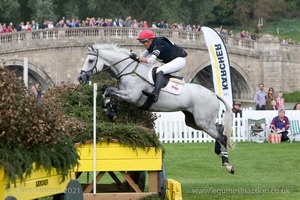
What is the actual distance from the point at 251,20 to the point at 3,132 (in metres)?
77.8

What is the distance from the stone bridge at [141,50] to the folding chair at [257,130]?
19782 millimetres

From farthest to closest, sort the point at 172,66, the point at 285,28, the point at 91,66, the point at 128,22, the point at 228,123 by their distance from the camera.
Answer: the point at 285,28 < the point at 128,22 < the point at 228,123 < the point at 172,66 < the point at 91,66

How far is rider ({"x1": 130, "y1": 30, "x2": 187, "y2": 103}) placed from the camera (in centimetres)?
1833

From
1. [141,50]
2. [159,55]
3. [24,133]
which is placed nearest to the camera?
[24,133]

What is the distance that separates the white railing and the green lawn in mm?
1239

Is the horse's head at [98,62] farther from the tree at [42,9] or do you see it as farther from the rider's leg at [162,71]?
the tree at [42,9]

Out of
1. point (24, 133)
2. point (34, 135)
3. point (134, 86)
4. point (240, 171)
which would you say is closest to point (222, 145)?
point (134, 86)

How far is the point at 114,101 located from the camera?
1819 centimetres

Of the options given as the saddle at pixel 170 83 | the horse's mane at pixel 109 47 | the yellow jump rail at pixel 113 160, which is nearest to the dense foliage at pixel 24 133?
the yellow jump rail at pixel 113 160

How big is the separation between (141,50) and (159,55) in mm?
35628

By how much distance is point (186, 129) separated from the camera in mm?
33062

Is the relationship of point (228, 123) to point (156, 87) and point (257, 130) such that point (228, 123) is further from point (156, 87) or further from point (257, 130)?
point (257, 130)

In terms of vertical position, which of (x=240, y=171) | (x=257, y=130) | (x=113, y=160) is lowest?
(x=240, y=171)

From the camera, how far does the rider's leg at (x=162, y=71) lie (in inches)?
717
